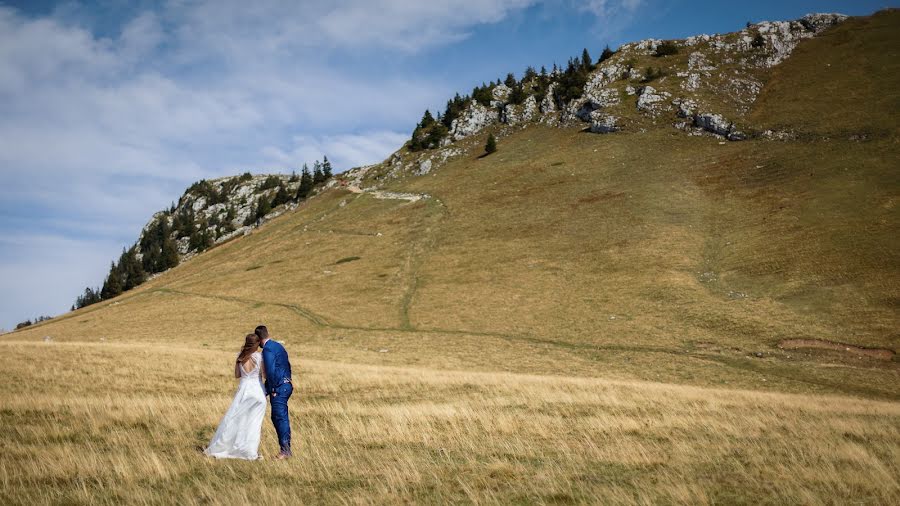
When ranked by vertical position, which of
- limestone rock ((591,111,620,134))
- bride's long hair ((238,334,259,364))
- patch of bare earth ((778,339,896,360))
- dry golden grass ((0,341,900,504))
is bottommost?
patch of bare earth ((778,339,896,360))

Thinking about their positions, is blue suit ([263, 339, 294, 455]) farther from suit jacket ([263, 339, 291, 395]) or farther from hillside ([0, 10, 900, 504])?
hillside ([0, 10, 900, 504])

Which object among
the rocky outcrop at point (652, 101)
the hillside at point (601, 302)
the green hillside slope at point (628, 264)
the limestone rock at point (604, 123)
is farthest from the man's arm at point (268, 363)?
the rocky outcrop at point (652, 101)

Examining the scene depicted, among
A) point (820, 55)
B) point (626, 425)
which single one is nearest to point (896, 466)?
point (626, 425)

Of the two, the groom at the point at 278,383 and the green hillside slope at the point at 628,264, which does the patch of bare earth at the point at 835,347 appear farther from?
the groom at the point at 278,383

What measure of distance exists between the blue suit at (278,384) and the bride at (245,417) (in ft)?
0.67

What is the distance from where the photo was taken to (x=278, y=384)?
11.0 m

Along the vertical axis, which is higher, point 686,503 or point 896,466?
point 686,503

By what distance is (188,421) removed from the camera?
507 inches

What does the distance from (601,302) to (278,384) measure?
145ft

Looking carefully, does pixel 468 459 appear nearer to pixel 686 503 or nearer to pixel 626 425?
pixel 686 503

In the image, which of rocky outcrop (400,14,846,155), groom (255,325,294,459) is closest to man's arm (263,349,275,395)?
groom (255,325,294,459)

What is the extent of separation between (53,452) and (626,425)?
13.3 meters

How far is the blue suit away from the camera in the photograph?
34.8 feet

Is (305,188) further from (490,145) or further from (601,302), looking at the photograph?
(601,302)
